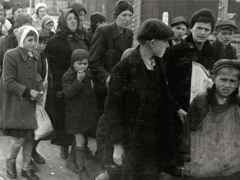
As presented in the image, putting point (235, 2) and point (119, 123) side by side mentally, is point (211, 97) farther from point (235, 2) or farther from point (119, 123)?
point (235, 2)

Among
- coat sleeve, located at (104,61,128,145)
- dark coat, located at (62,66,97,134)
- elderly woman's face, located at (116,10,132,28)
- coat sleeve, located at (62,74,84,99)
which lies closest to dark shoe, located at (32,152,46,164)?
dark coat, located at (62,66,97,134)

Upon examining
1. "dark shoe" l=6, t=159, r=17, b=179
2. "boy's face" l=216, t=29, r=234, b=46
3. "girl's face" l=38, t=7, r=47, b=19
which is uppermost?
"girl's face" l=38, t=7, r=47, b=19

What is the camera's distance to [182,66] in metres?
3.62

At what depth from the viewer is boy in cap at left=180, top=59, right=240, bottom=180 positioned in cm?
326

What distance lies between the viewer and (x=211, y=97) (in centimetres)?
326

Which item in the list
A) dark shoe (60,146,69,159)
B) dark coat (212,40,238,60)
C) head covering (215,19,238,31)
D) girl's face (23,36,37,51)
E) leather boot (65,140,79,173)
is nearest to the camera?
dark coat (212,40,238,60)

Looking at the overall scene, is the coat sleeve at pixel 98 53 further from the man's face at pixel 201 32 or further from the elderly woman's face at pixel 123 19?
the man's face at pixel 201 32

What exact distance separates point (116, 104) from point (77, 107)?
1490 millimetres

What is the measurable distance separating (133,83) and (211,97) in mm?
672

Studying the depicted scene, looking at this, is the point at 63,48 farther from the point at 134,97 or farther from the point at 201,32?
the point at 134,97

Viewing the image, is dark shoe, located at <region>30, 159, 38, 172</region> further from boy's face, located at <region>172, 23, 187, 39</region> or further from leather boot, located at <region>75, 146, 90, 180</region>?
boy's face, located at <region>172, 23, 187, 39</region>

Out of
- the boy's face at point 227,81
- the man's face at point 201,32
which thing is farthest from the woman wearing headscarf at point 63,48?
the boy's face at point 227,81

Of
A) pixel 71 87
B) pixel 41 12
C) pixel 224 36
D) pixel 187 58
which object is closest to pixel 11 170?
pixel 71 87

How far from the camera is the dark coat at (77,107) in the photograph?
14.9ft
